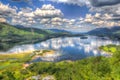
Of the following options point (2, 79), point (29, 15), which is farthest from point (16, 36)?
point (2, 79)

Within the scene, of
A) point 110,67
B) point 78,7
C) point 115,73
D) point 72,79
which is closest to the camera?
point 115,73

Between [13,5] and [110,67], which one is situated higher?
[13,5]

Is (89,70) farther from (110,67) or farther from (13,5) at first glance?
(13,5)

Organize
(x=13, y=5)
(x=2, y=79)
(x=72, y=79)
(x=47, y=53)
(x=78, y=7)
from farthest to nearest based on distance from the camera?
(x=13, y=5) < (x=78, y=7) < (x=47, y=53) < (x=2, y=79) < (x=72, y=79)

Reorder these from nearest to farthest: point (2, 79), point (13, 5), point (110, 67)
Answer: point (110, 67), point (2, 79), point (13, 5)

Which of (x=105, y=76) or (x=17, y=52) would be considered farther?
(x=17, y=52)

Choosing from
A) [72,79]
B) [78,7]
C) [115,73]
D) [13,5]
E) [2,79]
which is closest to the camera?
[115,73]

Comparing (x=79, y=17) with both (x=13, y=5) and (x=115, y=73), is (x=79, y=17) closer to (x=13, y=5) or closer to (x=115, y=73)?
(x=13, y=5)

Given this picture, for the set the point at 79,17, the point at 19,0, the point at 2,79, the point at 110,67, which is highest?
the point at 19,0

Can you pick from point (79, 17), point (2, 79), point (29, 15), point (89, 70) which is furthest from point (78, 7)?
point (89, 70)
